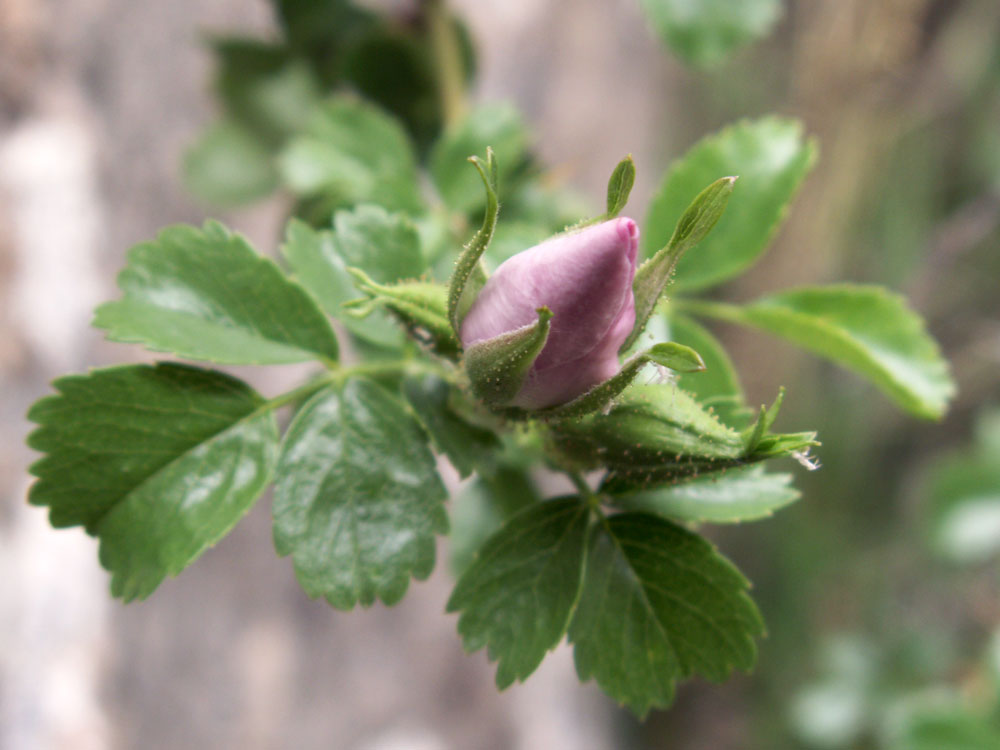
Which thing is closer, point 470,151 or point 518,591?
point 518,591

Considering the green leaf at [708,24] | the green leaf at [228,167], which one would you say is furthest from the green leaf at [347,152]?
the green leaf at [708,24]

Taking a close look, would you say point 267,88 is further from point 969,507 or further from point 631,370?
point 969,507

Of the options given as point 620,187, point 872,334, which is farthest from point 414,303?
point 872,334

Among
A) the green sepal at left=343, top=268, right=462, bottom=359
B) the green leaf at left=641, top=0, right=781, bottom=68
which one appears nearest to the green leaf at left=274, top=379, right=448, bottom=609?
the green sepal at left=343, top=268, right=462, bottom=359

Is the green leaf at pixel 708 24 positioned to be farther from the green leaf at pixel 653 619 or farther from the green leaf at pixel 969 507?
the green leaf at pixel 969 507

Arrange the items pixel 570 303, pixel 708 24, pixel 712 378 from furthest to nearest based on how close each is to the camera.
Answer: pixel 708 24, pixel 712 378, pixel 570 303

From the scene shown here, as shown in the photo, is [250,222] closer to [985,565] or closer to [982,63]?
[982,63]

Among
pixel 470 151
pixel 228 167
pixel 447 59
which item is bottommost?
pixel 470 151

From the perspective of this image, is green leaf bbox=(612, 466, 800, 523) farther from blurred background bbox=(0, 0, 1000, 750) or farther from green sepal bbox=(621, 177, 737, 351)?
blurred background bbox=(0, 0, 1000, 750)
